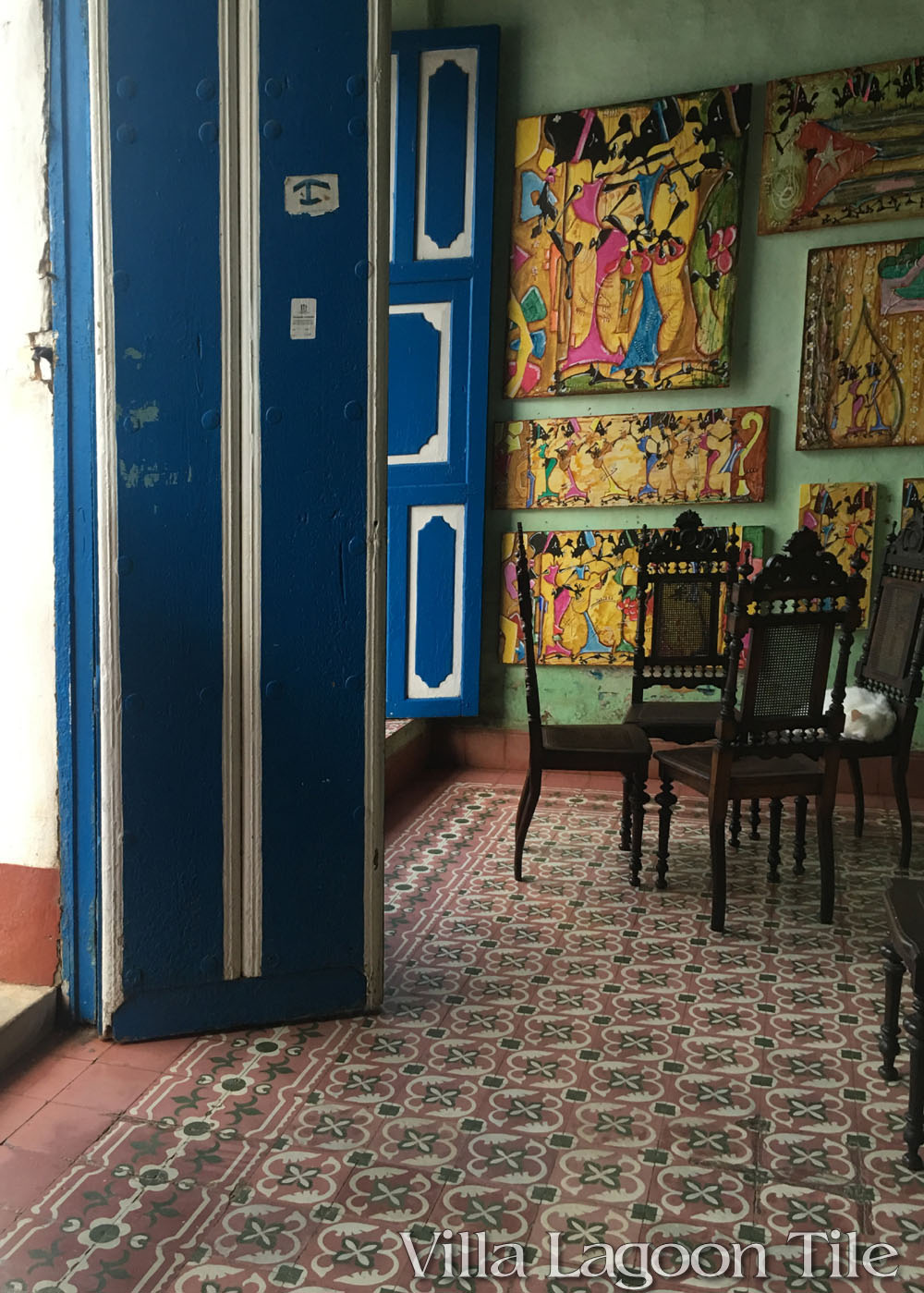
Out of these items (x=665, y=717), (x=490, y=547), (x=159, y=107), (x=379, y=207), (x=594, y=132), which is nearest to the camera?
(x=159, y=107)

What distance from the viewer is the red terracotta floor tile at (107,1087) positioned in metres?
2.08

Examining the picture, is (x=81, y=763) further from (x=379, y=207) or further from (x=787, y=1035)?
(x=787, y=1035)

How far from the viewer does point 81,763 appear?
7.54 feet

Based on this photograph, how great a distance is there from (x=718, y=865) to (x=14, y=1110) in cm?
192

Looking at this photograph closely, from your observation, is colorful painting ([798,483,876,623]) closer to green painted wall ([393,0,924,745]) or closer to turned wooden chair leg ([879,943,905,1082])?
green painted wall ([393,0,924,745])

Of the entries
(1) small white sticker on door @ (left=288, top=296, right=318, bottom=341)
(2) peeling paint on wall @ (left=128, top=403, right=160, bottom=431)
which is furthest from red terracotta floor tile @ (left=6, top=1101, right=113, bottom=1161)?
(1) small white sticker on door @ (left=288, top=296, right=318, bottom=341)

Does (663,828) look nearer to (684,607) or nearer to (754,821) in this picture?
(754,821)

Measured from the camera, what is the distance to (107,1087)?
2143 millimetres

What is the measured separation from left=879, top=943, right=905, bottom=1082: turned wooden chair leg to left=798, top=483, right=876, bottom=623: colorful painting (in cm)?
264

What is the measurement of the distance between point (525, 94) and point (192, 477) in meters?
3.45

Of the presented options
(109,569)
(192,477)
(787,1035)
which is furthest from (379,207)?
(787,1035)

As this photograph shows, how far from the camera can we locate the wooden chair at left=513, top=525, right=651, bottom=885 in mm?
3369

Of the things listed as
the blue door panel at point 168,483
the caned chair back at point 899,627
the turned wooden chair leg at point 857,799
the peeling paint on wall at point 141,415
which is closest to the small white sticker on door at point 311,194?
the blue door panel at point 168,483

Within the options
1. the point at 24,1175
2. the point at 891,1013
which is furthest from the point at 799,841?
the point at 24,1175
